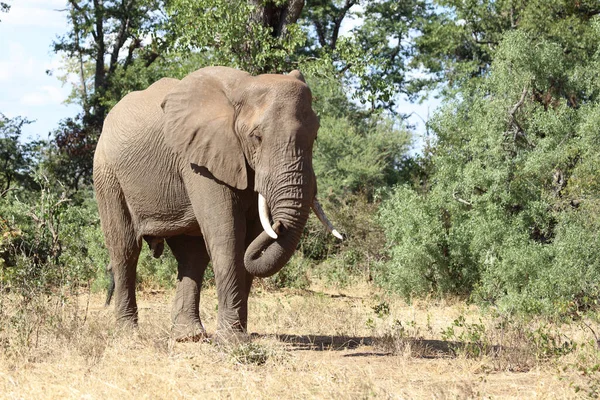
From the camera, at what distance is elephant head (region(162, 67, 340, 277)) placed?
7590 millimetres

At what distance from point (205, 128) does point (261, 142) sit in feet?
2.05

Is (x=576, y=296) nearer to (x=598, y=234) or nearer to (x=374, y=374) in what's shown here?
(x=598, y=234)

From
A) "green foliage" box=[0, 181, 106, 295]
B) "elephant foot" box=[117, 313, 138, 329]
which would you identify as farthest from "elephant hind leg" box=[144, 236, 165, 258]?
"green foliage" box=[0, 181, 106, 295]

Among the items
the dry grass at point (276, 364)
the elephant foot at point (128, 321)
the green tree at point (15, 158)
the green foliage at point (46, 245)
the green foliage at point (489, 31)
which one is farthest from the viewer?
the green tree at point (15, 158)

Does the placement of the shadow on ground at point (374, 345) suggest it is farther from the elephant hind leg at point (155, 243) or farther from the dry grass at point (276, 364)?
the elephant hind leg at point (155, 243)

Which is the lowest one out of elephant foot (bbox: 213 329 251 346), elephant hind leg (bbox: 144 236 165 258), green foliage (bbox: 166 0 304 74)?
elephant foot (bbox: 213 329 251 346)

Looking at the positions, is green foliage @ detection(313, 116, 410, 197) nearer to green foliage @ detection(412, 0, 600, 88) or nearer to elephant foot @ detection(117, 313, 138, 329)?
green foliage @ detection(412, 0, 600, 88)

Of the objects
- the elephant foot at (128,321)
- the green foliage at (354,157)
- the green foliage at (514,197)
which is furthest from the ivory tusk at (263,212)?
the green foliage at (354,157)

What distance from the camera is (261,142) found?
779 centimetres

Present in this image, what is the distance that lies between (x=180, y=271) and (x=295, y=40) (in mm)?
5506

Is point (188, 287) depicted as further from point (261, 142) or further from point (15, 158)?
point (15, 158)

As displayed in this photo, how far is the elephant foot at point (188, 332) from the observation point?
883cm

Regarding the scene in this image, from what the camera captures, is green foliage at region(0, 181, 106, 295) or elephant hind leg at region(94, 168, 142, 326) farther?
elephant hind leg at region(94, 168, 142, 326)

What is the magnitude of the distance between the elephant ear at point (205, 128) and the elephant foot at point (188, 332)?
173cm
